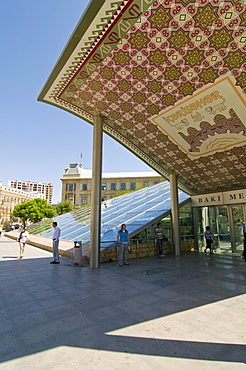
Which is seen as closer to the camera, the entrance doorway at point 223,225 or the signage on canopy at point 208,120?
the signage on canopy at point 208,120

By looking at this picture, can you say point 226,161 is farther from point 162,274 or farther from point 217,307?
point 217,307

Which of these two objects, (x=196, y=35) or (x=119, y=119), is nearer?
(x=196, y=35)

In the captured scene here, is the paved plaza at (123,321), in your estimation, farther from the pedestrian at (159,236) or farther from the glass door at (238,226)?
the glass door at (238,226)

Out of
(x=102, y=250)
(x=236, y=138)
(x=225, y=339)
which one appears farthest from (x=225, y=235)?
(x=225, y=339)

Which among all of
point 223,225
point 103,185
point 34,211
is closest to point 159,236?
point 223,225

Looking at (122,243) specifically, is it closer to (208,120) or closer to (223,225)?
(208,120)

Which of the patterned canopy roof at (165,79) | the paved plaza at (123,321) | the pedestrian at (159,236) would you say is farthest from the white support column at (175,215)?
the paved plaza at (123,321)

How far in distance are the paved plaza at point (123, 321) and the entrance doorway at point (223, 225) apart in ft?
15.1

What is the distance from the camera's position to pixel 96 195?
26.5ft

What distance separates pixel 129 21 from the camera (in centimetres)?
500

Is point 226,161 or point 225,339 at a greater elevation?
point 226,161

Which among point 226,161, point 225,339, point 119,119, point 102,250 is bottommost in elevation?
point 225,339

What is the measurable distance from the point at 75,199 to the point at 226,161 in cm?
5162

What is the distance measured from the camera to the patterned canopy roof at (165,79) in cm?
488
